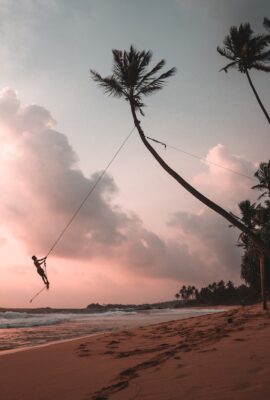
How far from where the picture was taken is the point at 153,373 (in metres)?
5.39

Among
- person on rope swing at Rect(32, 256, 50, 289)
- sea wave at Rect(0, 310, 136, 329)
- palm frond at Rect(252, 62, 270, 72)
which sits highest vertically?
palm frond at Rect(252, 62, 270, 72)

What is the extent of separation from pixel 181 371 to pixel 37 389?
2.18 m

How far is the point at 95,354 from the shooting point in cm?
810

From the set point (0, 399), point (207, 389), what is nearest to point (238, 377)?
point (207, 389)

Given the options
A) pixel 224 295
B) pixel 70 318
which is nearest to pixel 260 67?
pixel 70 318

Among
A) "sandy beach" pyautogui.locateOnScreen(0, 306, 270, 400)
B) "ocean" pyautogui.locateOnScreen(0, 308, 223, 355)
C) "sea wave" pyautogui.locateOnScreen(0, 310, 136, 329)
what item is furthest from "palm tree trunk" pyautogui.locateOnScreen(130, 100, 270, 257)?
"sea wave" pyautogui.locateOnScreen(0, 310, 136, 329)

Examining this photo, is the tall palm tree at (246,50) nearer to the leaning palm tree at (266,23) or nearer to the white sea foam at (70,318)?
the leaning palm tree at (266,23)

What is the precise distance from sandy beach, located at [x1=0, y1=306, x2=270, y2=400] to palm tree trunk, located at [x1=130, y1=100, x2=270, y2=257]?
2.64 meters

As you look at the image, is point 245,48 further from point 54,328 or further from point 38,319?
point 38,319

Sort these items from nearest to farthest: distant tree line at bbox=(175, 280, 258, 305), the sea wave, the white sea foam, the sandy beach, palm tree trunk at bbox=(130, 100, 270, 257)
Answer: the sandy beach
palm tree trunk at bbox=(130, 100, 270, 257)
the sea wave
the white sea foam
distant tree line at bbox=(175, 280, 258, 305)

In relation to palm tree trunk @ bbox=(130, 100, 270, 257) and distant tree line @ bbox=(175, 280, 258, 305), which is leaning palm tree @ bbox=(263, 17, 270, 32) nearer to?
palm tree trunk @ bbox=(130, 100, 270, 257)

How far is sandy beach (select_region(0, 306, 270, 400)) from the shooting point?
4.36 metres

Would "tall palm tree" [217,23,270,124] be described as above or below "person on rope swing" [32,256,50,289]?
above

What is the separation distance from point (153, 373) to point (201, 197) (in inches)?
259
